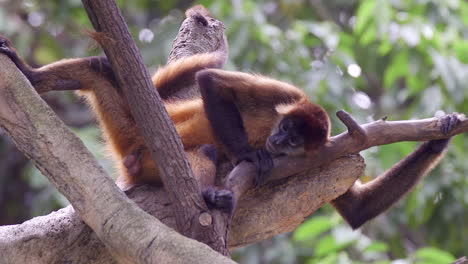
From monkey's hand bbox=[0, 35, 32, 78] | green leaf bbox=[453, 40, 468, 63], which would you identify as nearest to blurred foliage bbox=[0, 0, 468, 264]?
green leaf bbox=[453, 40, 468, 63]

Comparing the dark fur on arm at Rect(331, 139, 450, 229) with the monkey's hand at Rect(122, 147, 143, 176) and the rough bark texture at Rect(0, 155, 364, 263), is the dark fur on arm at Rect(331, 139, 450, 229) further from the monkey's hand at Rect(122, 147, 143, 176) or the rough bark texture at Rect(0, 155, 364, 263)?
the monkey's hand at Rect(122, 147, 143, 176)

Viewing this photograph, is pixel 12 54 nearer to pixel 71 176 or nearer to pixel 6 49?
pixel 6 49

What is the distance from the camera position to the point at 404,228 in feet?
47.4

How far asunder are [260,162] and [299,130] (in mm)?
680

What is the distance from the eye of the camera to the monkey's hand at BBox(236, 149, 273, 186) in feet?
18.8

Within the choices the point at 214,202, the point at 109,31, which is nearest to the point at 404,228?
the point at 214,202

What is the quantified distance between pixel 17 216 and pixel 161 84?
344 inches

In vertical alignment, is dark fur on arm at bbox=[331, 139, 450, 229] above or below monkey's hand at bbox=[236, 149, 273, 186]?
below

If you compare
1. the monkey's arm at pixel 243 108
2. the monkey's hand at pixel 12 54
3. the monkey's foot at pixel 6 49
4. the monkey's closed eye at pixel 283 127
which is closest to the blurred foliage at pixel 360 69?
the monkey's arm at pixel 243 108

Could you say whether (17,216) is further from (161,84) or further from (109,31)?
(109,31)

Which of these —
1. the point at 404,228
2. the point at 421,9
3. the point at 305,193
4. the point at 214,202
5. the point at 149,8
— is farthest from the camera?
the point at 149,8

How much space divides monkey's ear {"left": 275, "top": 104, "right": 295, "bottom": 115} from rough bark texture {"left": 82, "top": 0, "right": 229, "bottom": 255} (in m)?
1.69

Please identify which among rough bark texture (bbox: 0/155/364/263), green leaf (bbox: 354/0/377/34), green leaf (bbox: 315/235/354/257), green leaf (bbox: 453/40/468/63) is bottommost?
green leaf (bbox: 315/235/354/257)

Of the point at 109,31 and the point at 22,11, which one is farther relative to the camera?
the point at 22,11
